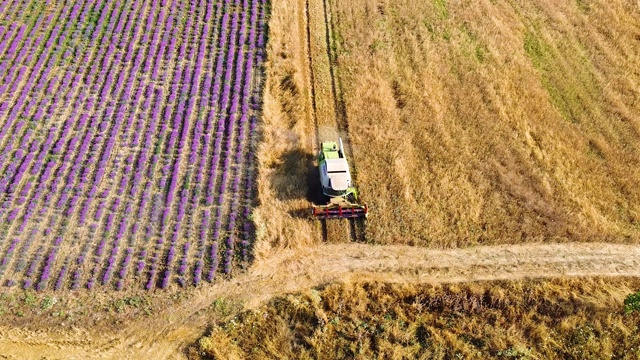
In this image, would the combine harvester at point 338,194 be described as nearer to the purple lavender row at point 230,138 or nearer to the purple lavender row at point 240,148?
the purple lavender row at point 240,148

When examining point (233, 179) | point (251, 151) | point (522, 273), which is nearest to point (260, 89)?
point (251, 151)

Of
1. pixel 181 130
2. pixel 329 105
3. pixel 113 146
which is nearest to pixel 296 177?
pixel 329 105

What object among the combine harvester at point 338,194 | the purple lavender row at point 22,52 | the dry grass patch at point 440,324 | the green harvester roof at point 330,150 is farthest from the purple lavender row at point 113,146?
the green harvester roof at point 330,150

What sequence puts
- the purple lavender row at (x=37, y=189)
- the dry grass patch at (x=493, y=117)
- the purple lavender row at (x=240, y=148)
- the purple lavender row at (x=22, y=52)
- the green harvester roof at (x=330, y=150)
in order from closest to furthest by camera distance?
the purple lavender row at (x=240, y=148) → the purple lavender row at (x=37, y=189) → the dry grass patch at (x=493, y=117) → the green harvester roof at (x=330, y=150) → the purple lavender row at (x=22, y=52)

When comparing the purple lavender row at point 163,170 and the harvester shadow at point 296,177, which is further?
the harvester shadow at point 296,177

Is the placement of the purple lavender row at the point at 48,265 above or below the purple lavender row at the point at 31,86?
below

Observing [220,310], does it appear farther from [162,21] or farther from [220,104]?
[162,21]
